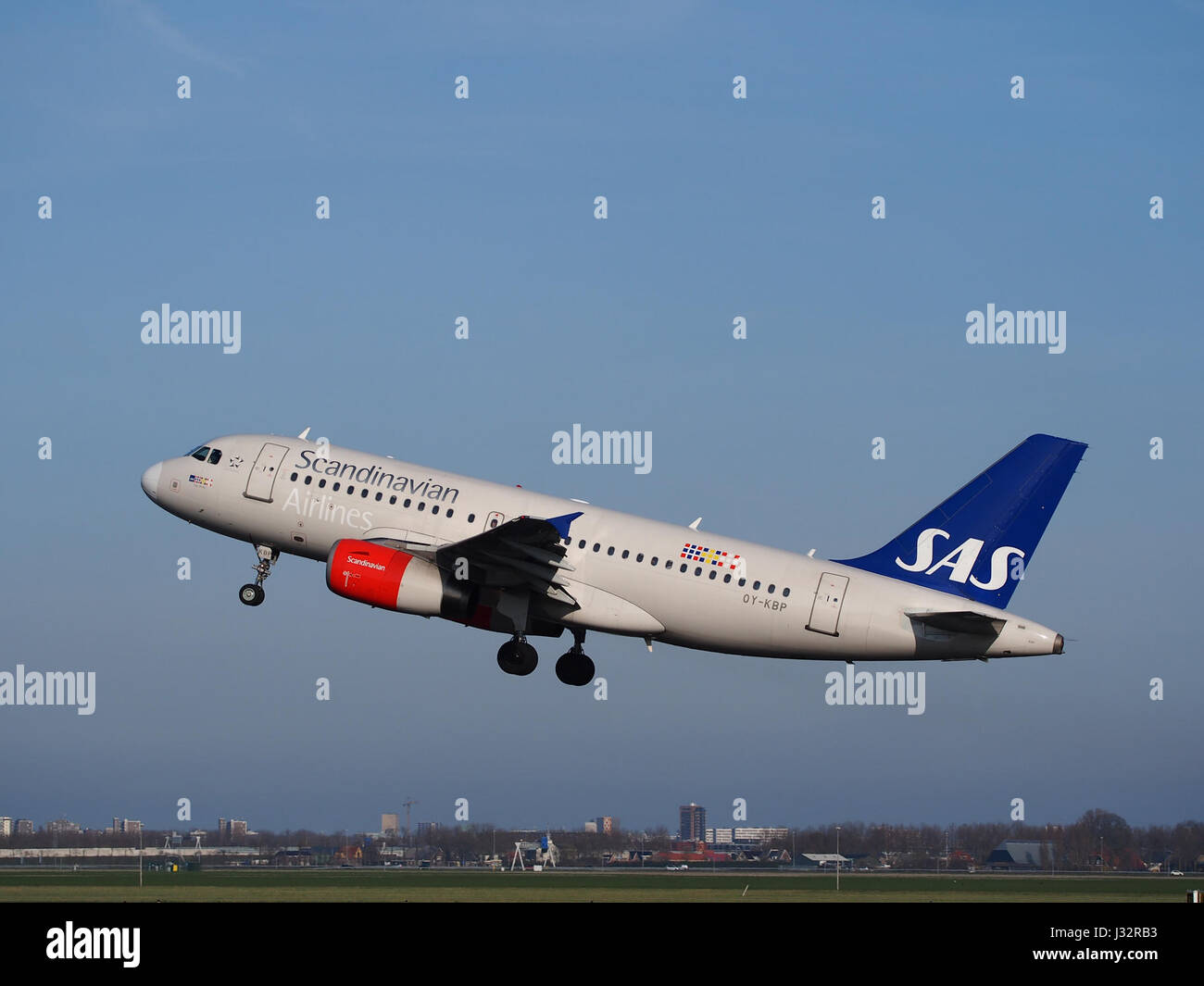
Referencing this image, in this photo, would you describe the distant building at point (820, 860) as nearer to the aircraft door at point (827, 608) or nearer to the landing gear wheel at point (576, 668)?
the landing gear wheel at point (576, 668)

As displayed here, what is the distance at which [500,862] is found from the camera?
74.8m

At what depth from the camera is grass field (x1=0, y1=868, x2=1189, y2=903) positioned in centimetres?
4546

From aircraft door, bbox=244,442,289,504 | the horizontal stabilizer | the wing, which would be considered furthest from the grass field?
aircraft door, bbox=244,442,289,504

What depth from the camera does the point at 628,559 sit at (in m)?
49.3

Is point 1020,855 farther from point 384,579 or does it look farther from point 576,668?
point 384,579

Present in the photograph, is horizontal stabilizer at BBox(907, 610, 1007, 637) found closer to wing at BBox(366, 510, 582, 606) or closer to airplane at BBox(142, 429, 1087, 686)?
airplane at BBox(142, 429, 1087, 686)

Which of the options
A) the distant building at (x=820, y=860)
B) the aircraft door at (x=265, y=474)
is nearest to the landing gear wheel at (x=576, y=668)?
the aircraft door at (x=265, y=474)

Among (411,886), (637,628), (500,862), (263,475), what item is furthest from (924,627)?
(500,862)

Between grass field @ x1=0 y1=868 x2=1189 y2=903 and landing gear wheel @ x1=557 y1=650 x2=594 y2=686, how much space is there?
703 centimetres

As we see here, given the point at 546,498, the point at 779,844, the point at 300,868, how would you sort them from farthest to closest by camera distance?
the point at 779,844, the point at 300,868, the point at 546,498

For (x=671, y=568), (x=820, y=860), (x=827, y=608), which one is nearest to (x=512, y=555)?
(x=671, y=568)
